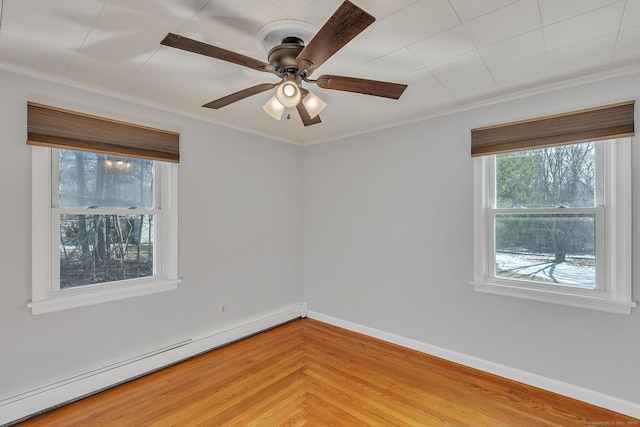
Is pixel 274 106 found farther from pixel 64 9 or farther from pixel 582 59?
pixel 582 59

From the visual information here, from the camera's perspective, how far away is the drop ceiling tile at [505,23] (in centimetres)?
150

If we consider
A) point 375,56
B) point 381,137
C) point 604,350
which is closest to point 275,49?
point 375,56

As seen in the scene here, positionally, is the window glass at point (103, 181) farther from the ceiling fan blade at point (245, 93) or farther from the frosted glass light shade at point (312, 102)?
the frosted glass light shade at point (312, 102)

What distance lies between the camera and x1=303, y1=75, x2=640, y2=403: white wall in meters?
2.22

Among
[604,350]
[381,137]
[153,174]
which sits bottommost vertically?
[604,350]

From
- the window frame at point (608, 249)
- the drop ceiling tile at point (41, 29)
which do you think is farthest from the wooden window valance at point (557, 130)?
the drop ceiling tile at point (41, 29)

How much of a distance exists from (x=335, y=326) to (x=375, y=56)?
304cm

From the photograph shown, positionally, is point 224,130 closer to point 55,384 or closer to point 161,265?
point 161,265

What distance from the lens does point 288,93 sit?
5.46 ft

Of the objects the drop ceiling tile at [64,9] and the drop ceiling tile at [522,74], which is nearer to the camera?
the drop ceiling tile at [64,9]

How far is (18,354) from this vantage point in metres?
2.09

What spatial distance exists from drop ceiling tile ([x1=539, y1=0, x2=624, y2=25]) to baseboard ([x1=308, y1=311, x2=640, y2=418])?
8.28 ft

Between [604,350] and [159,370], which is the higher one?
[604,350]

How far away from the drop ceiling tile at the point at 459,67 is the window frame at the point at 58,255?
2.43 m
